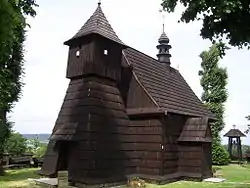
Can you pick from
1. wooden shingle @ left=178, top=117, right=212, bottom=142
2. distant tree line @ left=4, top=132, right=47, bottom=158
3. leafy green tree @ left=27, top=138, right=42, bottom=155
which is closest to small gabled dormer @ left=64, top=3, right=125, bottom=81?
wooden shingle @ left=178, top=117, right=212, bottom=142

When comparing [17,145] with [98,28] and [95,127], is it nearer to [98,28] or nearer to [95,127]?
[95,127]

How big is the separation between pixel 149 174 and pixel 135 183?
72.2 inches

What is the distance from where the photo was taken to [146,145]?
62.5ft

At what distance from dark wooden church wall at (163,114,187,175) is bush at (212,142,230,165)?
12966 mm

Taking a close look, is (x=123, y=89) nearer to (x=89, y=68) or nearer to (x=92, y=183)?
(x=89, y=68)

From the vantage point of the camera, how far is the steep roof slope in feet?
67.4

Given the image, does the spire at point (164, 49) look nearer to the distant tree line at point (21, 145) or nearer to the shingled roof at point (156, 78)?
the shingled roof at point (156, 78)

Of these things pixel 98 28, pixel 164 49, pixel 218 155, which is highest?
pixel 164 49

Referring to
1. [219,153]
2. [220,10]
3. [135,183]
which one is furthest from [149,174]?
[219,153]

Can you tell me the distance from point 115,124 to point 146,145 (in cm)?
241

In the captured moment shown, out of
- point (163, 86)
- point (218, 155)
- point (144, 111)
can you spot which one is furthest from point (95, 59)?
point (218, 155)

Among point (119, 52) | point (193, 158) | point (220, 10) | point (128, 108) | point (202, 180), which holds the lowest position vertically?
point (202, 180)

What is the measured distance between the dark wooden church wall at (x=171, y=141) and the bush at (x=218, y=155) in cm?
1297

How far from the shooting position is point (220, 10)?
916 centimetres
